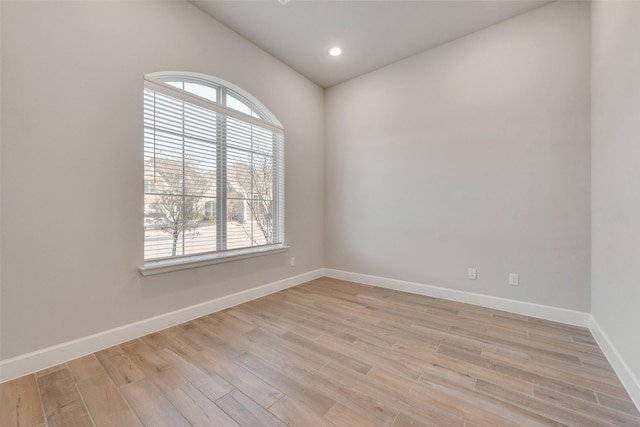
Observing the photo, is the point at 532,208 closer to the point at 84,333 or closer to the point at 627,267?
the point at 627,267

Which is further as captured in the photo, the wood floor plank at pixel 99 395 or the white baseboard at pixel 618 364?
the white baseboard at pixel 618 364

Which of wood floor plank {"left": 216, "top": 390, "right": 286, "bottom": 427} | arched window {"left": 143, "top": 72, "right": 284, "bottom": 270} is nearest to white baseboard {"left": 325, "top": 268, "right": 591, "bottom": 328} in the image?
arched window {"left": 143, "top": 72, "right": 284, "bottom": 270}

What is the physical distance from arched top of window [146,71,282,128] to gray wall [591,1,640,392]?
9.66 feet

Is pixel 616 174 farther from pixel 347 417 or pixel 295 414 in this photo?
pixel 295 414

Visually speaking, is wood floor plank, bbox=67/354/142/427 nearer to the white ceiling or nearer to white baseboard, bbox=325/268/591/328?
white baseboard, bbox=325/268/591/328

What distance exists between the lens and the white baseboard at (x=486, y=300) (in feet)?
7.58

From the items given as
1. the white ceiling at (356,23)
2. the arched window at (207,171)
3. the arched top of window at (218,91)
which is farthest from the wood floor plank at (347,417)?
the white ceiling at (356,23)

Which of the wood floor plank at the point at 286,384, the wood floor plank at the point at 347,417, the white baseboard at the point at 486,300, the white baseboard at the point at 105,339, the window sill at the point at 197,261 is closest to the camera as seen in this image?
the wood floor plank at the point at 347,417

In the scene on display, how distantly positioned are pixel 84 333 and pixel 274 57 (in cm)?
330

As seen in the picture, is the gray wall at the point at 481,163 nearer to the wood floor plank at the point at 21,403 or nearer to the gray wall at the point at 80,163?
the gray wall at the point at 80,163

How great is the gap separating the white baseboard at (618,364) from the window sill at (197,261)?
291 centimetres

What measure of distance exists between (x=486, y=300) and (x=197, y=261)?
9.58 feet

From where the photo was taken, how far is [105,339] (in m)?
1.91

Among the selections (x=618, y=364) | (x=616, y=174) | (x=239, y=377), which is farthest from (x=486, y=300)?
(x=239, y=377)
